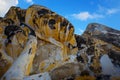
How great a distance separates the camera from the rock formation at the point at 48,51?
102ft

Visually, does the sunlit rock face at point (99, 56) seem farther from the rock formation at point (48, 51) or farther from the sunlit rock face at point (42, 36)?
the sunlit rock face at point (42, 36)

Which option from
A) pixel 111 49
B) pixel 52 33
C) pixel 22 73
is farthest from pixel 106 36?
pixel 22 73

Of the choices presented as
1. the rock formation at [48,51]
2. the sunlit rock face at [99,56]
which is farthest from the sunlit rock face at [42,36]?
the sunlit rock face at [99,56]

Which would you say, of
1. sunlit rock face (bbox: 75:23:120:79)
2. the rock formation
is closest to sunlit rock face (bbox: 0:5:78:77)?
the rock formation

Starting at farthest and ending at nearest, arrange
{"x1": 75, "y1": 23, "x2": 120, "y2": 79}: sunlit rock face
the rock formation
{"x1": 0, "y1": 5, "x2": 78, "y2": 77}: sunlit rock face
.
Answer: {"x1": 75, "y1": 23, "x2": 120, "y2": 79}: sunlit rock face
{"x1": 0, "y1": 5, "x2": 78, "y2": 77}: sunlit rock face
the rock formation

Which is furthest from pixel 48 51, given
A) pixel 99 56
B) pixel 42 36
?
pixel 99 56

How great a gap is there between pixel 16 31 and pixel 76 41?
34.6ft

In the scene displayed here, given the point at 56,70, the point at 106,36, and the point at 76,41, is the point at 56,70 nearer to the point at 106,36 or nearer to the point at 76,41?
the point at 76,41

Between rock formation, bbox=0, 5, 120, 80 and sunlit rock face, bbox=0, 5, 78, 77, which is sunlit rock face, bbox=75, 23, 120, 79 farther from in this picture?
sunlit rock face, bbox=0, 5, 78, 77

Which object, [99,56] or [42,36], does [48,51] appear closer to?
[42,36]

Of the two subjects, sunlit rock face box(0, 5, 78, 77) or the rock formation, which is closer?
the rock formation

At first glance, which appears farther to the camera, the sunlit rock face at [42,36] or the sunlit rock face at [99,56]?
the sunlit rock face at [99,56]

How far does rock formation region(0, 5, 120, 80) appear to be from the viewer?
31062 millimetres

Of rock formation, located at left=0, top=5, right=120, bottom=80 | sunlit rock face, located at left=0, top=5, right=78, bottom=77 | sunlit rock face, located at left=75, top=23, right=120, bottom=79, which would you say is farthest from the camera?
sunlit rock face, located at left=75, top=23, right=120, bottom=79
